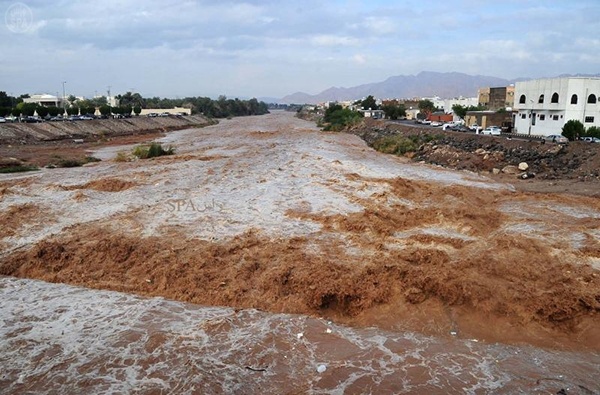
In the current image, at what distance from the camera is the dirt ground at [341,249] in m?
9.46

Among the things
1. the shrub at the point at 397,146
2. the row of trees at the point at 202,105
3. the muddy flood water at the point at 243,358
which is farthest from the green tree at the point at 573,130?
the row of trees at the point at 202,105

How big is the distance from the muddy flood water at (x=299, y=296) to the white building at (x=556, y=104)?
2080cm

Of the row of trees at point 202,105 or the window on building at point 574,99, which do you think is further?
the row of trees at point 202,105

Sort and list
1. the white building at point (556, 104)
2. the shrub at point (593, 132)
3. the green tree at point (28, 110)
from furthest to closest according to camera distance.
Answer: the green tree at point (28, 110) < the white building at point (556, 104) < the shrub at point (593, 132)

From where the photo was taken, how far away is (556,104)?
3650cm

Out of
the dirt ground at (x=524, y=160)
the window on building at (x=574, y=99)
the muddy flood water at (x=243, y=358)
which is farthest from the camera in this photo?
the window on building at (x=574, y=99)

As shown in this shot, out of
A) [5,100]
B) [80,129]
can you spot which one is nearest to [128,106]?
[5,100]

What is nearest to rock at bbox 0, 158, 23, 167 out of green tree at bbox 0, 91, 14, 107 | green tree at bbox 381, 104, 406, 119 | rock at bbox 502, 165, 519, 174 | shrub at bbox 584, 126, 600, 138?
rock at bbox 502, 165, 519, 174

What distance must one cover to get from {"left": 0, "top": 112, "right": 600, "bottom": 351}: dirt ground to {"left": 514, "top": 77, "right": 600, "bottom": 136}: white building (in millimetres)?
16418

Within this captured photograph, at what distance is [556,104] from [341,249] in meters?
31.2

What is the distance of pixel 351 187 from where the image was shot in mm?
20672

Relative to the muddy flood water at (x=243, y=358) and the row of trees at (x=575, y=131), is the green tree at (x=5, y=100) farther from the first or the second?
the muddy flood water at (x=243, y=358)

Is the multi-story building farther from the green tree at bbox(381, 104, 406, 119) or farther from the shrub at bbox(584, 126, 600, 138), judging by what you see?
the shrub at bbox(584, 126, 600, 138)

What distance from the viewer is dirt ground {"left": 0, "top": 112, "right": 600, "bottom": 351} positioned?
946 centimetres
